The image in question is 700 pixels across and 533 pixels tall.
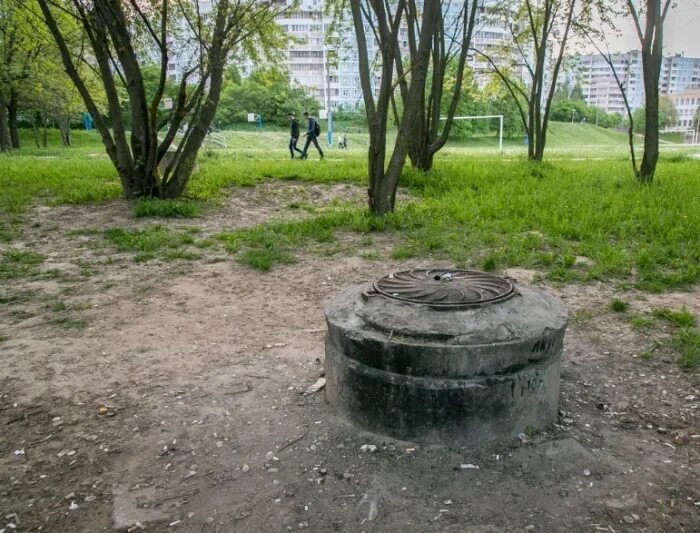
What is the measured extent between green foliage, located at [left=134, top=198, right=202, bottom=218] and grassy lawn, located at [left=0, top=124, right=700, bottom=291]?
0.02m

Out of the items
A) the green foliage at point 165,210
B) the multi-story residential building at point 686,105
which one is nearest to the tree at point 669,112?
the multi-story residential building at point 686,105

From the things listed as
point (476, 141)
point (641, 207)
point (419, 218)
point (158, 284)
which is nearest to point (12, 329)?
point (158, 284)

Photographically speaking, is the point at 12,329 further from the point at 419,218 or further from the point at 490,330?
the point at 419,218

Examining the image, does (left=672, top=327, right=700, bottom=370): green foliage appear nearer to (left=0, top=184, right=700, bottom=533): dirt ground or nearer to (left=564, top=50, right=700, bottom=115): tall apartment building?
(left=0, top=184, right=700, bottom=533): dirt ground

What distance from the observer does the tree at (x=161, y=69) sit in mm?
9055

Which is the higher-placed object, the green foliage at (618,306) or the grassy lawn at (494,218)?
the grassy lawn at (494,218)

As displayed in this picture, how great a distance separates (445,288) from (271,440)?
126 cm

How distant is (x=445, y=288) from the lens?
3.19 m

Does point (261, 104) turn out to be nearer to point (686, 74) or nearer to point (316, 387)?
point (316, 387)

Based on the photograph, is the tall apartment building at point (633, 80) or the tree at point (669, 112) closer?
the tall apartment building at point (633, 80)

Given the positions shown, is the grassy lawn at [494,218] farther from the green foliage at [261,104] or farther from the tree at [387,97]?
the green foliage at [261,104]

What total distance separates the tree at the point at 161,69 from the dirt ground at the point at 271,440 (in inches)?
199

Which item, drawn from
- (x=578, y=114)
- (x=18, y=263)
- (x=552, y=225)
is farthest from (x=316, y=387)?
(x=578, y=114)

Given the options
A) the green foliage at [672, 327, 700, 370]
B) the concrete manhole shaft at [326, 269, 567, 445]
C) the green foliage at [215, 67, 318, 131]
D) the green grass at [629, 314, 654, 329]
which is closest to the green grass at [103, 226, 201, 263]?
the concrete manhole shaft at [326, 269, 567, 445]
